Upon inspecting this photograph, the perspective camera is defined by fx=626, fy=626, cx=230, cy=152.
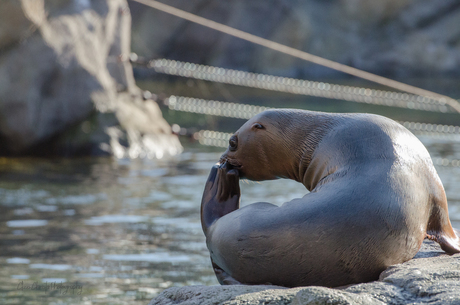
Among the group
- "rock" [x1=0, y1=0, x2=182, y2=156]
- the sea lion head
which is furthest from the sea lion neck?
"rock" [x1=0, y1=0, x2=182, y2=156]

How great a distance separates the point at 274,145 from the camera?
3.32 m

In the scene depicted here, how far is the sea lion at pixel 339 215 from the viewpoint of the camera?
2666 mm

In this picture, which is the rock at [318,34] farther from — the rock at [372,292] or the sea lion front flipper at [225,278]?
the rock at [372,292]

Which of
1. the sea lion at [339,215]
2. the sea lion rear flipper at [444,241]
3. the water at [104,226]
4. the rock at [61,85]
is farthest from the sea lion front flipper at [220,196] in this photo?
the rock at [61,85]

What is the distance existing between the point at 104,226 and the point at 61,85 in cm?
440

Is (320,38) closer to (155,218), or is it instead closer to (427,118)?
(427,118)

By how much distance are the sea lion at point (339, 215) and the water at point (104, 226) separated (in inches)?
61.7

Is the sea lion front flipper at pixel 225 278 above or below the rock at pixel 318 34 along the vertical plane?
below

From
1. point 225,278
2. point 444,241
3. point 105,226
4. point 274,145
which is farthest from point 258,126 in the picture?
point 105,226

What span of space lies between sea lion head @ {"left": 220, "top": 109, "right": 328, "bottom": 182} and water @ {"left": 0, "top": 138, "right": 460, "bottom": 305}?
133 centimetres

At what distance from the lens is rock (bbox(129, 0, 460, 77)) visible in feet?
82.4

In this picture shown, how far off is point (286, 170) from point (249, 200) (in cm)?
412

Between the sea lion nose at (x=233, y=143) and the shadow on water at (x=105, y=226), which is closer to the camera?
the sea lion nose at (x=233, y=143)

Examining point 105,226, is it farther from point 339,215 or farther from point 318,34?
point 318,34
